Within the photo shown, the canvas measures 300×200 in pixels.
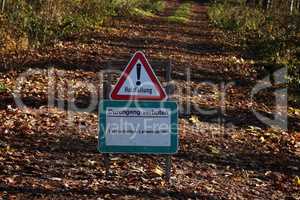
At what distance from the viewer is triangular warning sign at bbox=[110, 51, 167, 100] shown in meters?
5.98

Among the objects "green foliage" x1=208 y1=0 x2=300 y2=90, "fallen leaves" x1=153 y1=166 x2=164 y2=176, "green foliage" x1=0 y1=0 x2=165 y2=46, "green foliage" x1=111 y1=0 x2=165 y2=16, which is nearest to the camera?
"fallen leaves" x1=153 y1=166 x2=164 y2=176

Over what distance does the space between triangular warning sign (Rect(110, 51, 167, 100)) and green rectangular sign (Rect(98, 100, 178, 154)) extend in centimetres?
8

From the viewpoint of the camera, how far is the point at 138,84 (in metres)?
6.04

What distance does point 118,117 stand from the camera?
6.12m

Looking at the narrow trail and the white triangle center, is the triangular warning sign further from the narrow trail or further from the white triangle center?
the narrow trail

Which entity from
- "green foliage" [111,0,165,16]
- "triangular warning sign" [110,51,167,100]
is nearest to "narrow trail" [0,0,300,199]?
"triangular warning sign" [110,51,167,100]

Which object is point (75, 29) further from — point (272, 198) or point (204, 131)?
point (272, 198)

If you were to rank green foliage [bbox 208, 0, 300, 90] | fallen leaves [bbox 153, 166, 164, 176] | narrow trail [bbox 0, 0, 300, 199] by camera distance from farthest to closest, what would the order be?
green foliage [bbox 208, 0, 300, 90] < fallen leaves [bbox 153, 166, 164, 176] < narrow trail [bbox 0, 0, 300, 199]

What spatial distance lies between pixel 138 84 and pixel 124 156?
164 cm

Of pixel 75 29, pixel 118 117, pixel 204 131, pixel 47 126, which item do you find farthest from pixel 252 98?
pixel 75 29

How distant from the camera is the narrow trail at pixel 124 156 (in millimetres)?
6254

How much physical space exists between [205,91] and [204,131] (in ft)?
9.74

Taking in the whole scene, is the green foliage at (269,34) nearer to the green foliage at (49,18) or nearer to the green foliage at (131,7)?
the green foliage at (131,7)

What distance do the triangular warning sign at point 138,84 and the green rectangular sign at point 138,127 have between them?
0.08 meters
